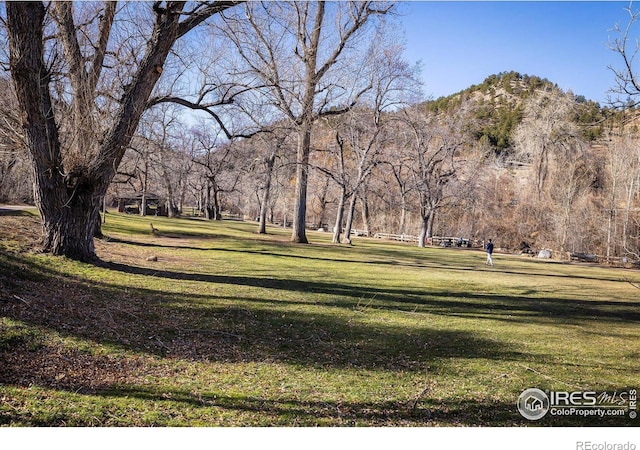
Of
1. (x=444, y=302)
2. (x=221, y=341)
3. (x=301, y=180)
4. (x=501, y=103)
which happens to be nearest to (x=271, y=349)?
(x=221, y=341)

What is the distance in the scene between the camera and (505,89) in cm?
10750

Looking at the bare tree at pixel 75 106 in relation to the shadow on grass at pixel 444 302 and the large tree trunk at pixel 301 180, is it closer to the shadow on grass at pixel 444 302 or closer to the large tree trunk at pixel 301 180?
the shadow on grass at pixel 444 302

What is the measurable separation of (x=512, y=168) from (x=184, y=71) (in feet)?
186

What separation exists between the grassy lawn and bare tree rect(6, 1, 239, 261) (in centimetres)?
116

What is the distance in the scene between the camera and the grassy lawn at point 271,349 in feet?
15.1

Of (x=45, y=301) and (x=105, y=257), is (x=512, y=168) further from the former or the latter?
(x=45, y=301)

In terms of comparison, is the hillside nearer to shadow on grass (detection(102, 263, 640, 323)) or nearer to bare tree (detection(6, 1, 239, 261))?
shadow on grass (detection(102, 263, 640, 323))

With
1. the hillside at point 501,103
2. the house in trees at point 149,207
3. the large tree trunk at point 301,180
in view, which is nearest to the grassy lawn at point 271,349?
the large tree trunk at point 301,180

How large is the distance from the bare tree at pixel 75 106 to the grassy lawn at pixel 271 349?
3.82 ft

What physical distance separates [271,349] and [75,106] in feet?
23.9

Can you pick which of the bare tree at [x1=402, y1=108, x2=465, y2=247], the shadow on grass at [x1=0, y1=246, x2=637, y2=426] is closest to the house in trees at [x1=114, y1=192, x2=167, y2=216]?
the bare tree at [x1=402, y1=108, x2=465, y2=247]

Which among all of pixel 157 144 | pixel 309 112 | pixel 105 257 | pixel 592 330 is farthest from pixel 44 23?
pixel 592 330

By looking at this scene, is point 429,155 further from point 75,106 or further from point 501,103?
point 501,103

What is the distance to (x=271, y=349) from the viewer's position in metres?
6.81
